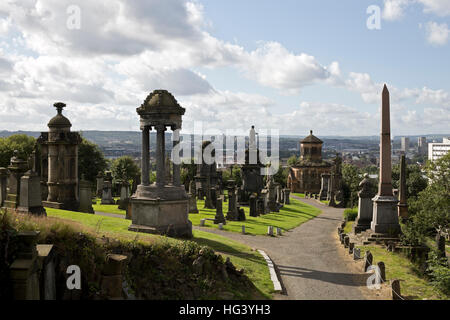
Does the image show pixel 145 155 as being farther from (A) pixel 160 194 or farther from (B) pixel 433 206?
(B) pixel 433 206

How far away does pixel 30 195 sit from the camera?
15.7 m

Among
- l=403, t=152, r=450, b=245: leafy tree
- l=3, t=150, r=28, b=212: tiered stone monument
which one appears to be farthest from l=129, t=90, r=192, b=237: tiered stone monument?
l=403, t=152, r=450, b=245: leafy tree

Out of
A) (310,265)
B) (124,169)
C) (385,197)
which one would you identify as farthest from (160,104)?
(124,169)

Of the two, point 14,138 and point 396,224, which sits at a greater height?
point 14,138

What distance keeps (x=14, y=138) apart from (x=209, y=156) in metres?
26.2

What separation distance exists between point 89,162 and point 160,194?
36105 mm

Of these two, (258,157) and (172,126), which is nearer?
(172,126)

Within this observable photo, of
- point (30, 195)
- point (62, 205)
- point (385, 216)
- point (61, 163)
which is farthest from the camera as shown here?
point (385, 216)

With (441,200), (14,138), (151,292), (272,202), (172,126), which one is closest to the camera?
(151,292)

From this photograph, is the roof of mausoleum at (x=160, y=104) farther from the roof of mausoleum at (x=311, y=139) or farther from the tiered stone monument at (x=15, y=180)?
the roof of mausoleum at (x=311, y=139)
